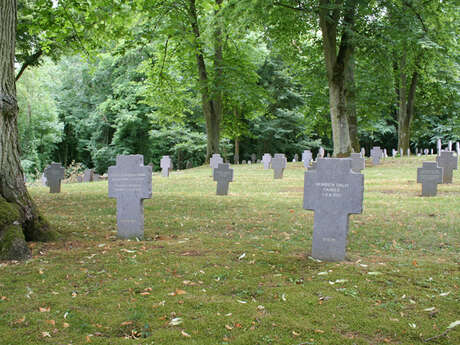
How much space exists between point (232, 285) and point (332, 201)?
193 centimetres

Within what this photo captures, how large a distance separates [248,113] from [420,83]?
12227mm

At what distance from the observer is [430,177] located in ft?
37.5

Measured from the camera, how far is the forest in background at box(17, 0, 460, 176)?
12.9 m

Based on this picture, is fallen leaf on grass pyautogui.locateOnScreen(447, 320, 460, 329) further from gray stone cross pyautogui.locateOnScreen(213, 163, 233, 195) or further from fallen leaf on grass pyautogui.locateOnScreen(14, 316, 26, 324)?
gray stone cross pyautogui.locateOnScreen(213, 163, 233, 195)

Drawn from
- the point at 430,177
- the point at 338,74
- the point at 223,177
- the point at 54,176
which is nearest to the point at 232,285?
the point at 223,177

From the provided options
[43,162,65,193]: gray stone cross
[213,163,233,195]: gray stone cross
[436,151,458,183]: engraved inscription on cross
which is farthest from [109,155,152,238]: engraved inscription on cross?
[436,151,458,183]: engraved inscription on cross

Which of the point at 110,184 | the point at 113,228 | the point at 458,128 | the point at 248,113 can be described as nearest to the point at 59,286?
the point at 110,184

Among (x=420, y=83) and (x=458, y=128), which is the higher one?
(x=420, y=83)

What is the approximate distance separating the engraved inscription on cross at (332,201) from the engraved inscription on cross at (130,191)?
281cm

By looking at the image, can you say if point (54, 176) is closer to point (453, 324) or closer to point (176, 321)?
point (176, 321)

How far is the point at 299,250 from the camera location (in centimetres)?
625

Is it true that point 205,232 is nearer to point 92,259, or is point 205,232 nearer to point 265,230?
point 265,230

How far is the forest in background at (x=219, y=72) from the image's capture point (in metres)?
12.9

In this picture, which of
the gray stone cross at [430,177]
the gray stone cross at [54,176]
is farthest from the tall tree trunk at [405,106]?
the gray stone cross at [54,176]
